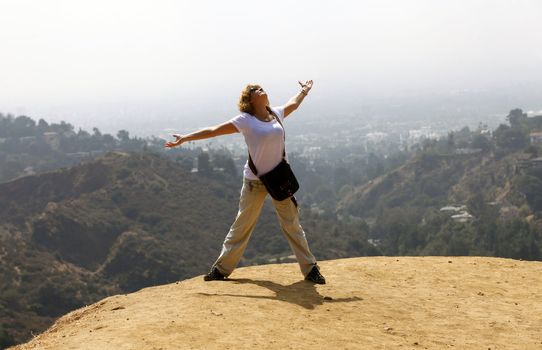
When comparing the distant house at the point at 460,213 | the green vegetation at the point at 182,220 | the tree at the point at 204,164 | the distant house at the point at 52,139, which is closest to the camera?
the green vegetation at the point at 182,220

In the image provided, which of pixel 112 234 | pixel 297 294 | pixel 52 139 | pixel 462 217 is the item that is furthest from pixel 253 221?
pixel 52 139

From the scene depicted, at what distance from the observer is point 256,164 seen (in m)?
6.82

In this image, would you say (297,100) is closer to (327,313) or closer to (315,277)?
(315,277)

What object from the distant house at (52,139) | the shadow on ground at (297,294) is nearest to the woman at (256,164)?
the shadow on ground at (297,294)

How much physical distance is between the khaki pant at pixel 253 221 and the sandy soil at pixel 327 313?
362 millimetres

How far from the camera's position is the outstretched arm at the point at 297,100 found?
23.9 feet

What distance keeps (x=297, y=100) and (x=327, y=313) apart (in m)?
2.45

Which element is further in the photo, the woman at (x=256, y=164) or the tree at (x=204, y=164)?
the tree at (x=204, y=164)

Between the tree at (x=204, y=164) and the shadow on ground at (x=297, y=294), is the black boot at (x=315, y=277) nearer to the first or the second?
the shadow on ground at (x=297, y=294)

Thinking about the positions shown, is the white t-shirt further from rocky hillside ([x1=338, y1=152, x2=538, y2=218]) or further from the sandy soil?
rocky hillside ([x1=338, y1=152, x2=538, y2=218])

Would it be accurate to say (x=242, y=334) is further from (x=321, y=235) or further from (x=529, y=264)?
(x=321, y=235)

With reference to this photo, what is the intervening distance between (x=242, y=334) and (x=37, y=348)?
5.27 feet

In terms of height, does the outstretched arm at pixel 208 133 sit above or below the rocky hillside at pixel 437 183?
above

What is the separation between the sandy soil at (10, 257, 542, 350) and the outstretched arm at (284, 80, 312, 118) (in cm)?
186
